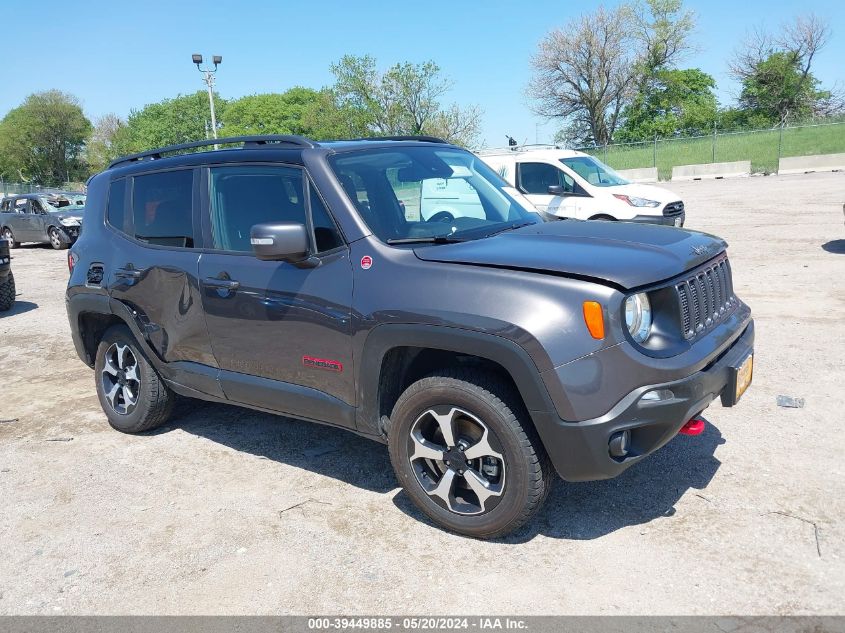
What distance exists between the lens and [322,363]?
381 centimetres

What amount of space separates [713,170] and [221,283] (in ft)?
112

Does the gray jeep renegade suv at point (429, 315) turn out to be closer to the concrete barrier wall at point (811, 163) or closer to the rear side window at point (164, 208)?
the rear side window at point (164, 208)

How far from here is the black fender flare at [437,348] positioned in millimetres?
3082

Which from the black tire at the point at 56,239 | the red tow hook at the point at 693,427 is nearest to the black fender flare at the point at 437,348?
the red tow hook at the point at 693,427

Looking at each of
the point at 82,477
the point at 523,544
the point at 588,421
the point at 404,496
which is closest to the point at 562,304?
the point at 588,421

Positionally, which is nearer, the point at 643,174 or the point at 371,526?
the point at 371,526

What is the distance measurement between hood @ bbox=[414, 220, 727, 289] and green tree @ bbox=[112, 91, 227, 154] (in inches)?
3613

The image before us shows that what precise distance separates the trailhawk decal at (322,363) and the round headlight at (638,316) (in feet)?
4.79

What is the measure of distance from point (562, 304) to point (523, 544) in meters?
1.22

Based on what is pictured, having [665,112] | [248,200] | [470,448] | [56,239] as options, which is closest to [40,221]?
[56,239]

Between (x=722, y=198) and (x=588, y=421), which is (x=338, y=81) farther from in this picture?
(x=588, y=421)

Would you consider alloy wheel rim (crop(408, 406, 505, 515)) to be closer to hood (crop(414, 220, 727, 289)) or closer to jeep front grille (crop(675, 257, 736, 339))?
hood (crop(414, 220, 727, 289))

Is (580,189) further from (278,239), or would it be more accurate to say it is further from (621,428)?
(621,428)

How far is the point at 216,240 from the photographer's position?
172 inches
